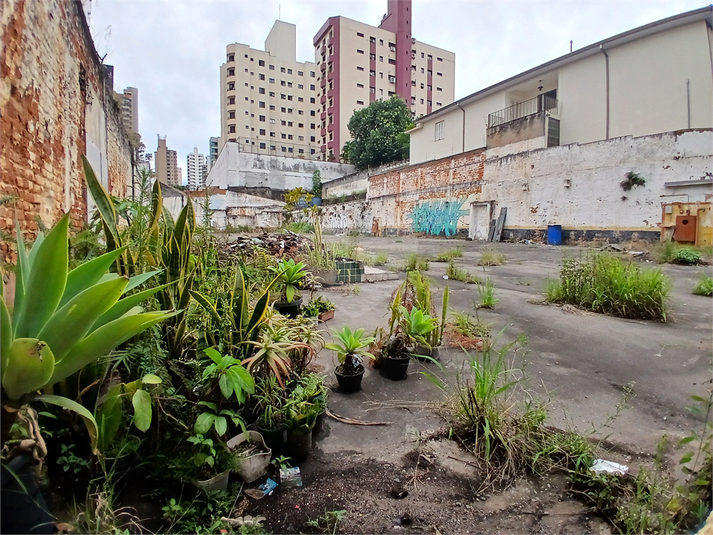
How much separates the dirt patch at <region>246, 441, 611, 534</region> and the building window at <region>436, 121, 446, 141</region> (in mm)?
23722

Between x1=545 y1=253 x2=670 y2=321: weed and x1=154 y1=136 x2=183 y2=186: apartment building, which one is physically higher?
x1=154 y1=136 x2=183 y2=186: apartment building

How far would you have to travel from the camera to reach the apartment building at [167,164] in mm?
4523

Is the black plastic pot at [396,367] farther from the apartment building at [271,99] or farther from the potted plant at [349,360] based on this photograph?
the apartment building at [271,99]

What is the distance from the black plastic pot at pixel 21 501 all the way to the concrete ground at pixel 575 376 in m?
1.09

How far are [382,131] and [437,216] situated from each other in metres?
13.5

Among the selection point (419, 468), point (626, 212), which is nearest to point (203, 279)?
point (419, 468)

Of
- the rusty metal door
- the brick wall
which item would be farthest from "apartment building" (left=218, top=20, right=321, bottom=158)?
the brick wall

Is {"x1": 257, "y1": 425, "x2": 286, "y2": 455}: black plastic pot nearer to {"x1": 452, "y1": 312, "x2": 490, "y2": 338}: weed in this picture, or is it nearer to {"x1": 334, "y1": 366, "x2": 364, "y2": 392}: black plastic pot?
{"x1": 334, "y1": 366, "x2": 364, "y2": 392}: black plastic pot

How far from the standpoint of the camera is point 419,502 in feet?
4.79

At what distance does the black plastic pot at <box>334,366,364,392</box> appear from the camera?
2.39 m

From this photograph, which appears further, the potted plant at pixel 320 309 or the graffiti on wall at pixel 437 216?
the graffiti on wall at pixel 437 216

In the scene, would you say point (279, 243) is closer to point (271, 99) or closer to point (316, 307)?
point (316, 307)

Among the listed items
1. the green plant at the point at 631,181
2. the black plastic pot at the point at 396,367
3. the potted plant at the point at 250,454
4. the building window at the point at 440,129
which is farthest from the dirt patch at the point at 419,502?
the building window at the point at 440,129

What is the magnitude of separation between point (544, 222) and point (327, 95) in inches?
1359
